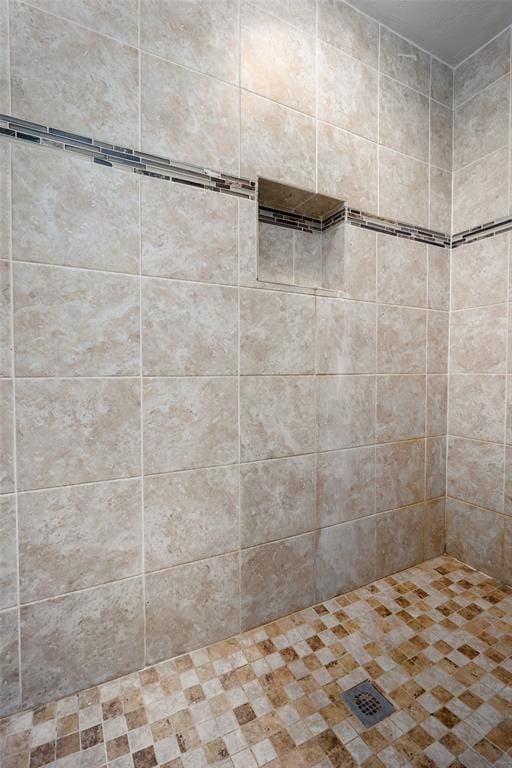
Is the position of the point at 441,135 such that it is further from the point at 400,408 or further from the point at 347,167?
the point at 400,408

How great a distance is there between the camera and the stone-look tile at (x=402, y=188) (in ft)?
4.73

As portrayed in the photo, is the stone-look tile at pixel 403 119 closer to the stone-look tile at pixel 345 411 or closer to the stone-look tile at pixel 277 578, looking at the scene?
the stone-look tile at pixel 345 411

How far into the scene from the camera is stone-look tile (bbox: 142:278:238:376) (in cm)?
103

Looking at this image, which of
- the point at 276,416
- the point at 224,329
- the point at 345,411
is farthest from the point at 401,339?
the point at 224,329

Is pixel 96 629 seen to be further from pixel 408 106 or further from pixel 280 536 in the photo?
pixel 408 106

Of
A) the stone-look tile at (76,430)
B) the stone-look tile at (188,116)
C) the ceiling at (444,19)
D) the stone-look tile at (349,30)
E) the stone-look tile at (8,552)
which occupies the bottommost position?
the stone-look tile at (8,552)

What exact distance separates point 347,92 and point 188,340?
1.18 metres

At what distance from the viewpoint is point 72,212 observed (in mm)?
929

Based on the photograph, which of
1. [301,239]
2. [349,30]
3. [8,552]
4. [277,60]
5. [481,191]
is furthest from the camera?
[481,191]

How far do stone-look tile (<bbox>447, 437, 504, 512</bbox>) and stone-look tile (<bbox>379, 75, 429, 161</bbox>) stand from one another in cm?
135

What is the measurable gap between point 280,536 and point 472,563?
3.37 feet

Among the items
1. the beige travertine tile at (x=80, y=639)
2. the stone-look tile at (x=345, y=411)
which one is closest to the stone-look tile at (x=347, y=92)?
the stone-look tile at (x=345, y=411)

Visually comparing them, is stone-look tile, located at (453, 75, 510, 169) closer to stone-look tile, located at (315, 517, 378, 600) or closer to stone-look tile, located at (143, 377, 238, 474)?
stone-look tile, located at (143, 377, 238, 474)

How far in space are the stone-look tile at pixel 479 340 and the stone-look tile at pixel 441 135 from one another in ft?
2.36
